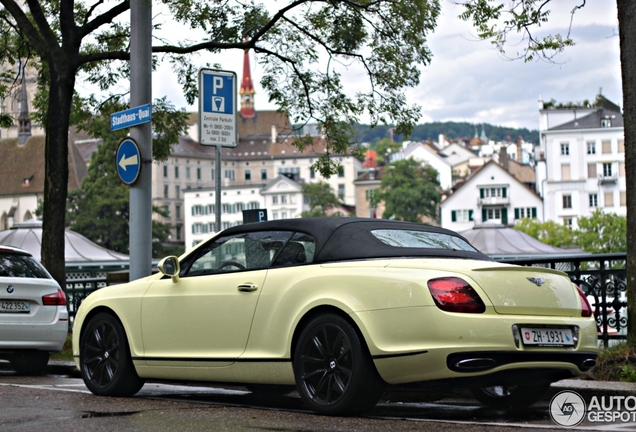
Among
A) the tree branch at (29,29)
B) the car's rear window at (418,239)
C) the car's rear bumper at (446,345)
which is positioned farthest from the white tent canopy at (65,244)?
the car's rear bumper at (446,345)

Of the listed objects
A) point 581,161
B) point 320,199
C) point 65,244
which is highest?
point 581,161

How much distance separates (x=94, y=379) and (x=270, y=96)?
10161 millimetres

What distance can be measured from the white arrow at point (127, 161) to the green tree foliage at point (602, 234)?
9650 cm

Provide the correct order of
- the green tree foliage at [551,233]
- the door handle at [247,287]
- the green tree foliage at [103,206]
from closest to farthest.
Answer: the door handle at [247,287], the green tree foliage at [551,233], the green tree foliage at [103,206]

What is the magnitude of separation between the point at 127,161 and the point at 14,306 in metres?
2.27

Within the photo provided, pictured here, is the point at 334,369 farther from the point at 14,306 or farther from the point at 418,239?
the point at 14,306

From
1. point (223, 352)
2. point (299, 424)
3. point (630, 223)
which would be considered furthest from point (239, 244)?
point (630, 223)

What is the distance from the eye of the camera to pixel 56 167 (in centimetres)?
1686

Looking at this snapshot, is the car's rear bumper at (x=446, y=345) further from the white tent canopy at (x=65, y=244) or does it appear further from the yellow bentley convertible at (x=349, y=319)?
the white tent canopy at (x=65, y=244)

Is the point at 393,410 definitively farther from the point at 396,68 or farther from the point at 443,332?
the point at 396,68

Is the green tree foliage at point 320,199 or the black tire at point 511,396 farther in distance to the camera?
the green tree foliage at point 320,199

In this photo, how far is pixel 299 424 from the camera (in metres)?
7.34

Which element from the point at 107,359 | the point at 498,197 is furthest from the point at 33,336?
the point at 498,197

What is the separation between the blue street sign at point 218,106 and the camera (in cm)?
1175
